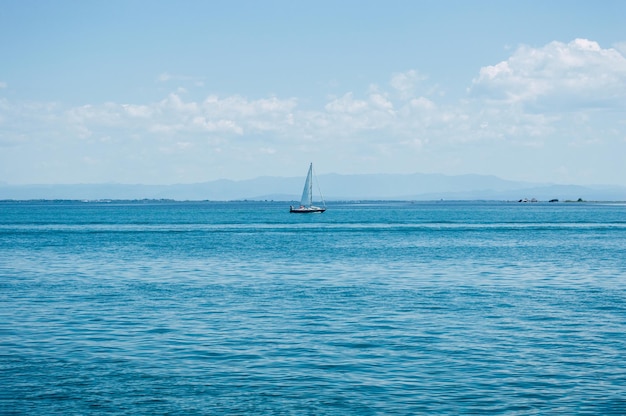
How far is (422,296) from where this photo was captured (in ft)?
144

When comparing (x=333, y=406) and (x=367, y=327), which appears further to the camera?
(x=367, y=327)

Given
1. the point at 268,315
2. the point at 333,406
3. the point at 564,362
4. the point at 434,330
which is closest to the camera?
the point at 333,406

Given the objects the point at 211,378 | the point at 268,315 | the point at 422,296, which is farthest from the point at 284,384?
the point at 422,296

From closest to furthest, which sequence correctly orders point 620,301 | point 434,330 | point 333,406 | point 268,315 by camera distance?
point 333,406 < point 434,330 < point 268,315 < point 620,301

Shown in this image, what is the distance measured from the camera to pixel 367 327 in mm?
33500

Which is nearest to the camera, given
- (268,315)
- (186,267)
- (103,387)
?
(103,387)

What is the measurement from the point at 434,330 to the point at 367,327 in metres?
3.01

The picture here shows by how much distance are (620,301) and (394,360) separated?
66.8 ft

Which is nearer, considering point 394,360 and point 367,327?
point 394,360

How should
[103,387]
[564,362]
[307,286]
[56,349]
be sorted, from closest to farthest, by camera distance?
[103,387] → [564,362] → [56,349] → [307,286]

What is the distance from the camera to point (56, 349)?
29.0 m

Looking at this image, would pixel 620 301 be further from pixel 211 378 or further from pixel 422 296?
pixel 211 378

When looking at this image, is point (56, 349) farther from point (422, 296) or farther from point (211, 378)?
point (422, 296)

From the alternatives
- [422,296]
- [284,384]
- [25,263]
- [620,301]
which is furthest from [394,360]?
[25,263]
